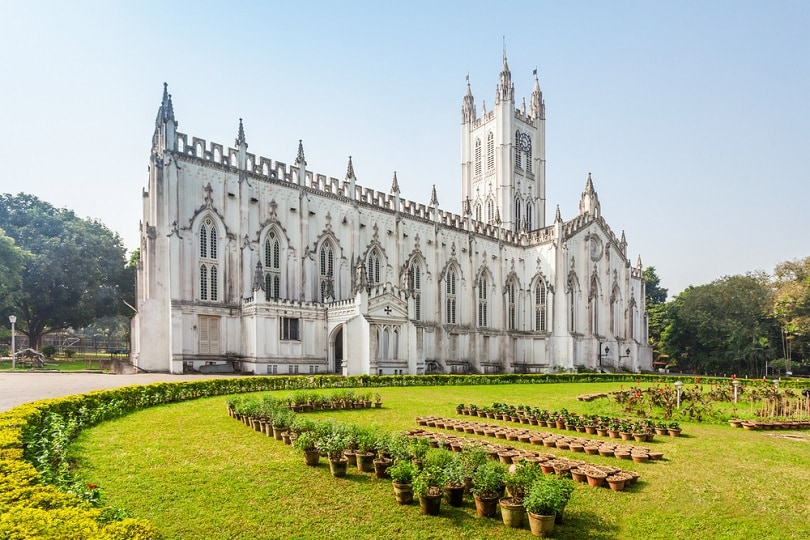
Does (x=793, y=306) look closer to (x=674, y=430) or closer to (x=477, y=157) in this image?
(x=477, y=157)

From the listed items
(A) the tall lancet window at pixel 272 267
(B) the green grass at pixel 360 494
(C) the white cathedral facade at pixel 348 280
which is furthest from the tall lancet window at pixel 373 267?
(B) the green grass at pixel 360 494

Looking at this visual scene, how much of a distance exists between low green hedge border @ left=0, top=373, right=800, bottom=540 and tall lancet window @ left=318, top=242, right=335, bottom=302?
16.4m

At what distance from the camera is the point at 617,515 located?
9008 millimetres

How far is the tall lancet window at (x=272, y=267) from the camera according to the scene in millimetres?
40594

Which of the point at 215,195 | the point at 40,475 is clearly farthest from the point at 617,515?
the point at 215,195

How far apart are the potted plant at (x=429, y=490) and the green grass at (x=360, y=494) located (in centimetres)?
19

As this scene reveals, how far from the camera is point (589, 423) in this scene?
55.5 ft

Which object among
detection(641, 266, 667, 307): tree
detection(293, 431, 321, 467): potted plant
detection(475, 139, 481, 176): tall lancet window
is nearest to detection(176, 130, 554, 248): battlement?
detection(475, 139, 481, 176): tall lancet window

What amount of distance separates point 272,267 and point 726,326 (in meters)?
54.6

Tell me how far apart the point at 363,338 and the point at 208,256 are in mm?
12186

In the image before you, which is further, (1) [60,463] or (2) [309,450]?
(2) [309,450]

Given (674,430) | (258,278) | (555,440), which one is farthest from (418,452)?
(258,278)

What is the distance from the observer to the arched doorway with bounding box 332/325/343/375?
41.1m

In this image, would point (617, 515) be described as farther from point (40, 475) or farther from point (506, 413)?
point (506, 413)
